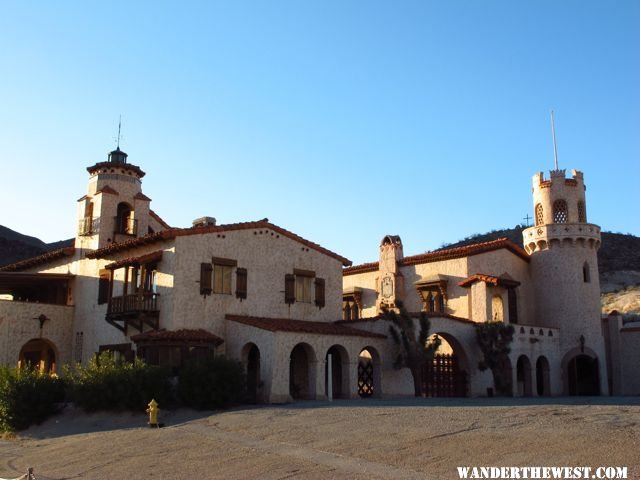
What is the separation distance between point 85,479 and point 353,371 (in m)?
15.8

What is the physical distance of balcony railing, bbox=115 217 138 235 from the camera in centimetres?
3553

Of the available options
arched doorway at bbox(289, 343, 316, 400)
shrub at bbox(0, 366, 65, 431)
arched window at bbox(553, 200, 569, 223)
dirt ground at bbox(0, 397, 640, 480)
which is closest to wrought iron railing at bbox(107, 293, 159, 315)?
shrub at bbox(0, 366, 65, 431)

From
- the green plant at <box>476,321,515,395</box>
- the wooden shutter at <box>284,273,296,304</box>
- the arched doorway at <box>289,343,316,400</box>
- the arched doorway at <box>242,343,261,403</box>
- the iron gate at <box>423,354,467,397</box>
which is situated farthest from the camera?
the iron gate at <box>423,354,467,397</box>

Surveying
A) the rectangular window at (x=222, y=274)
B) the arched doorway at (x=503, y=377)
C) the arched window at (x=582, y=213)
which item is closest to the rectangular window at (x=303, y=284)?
the rectangular window at (x=222, y=274)

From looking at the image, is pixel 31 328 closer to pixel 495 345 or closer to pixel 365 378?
pixel 365 378

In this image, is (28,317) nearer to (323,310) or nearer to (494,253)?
(323,310)

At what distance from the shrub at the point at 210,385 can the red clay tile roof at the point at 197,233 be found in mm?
6156

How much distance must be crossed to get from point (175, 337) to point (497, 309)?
18.1 metres

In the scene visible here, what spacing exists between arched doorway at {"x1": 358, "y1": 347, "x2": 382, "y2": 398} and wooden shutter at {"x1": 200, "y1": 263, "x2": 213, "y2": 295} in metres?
7.45

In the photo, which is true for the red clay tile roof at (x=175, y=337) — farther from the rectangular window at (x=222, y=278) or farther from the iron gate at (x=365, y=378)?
the iron gate at (x=365, y=378)

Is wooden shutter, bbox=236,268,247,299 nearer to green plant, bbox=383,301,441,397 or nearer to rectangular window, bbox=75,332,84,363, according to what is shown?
green plant, bbox=383,301,441,397

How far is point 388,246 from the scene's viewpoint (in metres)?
40.9

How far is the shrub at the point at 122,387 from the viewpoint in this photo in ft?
78.6

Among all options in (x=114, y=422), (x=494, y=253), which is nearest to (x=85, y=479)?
(x=114, y=422)
